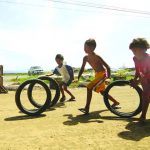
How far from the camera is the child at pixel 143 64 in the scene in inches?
287

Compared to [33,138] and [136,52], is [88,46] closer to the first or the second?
[136,52]

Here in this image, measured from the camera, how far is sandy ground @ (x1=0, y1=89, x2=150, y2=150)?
223 inches

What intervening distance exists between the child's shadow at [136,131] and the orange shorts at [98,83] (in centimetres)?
170

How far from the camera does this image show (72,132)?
655cm

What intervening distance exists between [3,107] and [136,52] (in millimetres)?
4605

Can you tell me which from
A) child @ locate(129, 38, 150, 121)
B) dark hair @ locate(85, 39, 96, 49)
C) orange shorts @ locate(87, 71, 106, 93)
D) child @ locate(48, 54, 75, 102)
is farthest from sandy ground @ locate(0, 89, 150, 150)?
child @ locate(48, 54, 75, 102)

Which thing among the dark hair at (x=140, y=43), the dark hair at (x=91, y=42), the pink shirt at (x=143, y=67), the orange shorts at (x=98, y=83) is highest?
the dark hair at (x=91, y=42)

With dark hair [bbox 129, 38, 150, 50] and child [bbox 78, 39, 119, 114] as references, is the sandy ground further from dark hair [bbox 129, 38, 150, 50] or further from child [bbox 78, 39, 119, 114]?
dark hair [bbox 129, 38, 150, 50]

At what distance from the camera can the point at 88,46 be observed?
8.98 m

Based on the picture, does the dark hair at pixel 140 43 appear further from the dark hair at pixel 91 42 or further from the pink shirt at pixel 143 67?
the dark hair at pixel 91 42

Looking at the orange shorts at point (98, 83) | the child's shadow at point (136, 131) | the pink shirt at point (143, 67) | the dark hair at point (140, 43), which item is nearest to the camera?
the child's shadow at point (136, 131)

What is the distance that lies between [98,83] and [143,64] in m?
1.72

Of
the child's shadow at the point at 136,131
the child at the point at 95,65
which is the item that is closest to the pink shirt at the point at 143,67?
the child's shadow at the point at 136,131

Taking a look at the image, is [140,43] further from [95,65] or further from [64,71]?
[64,71]
